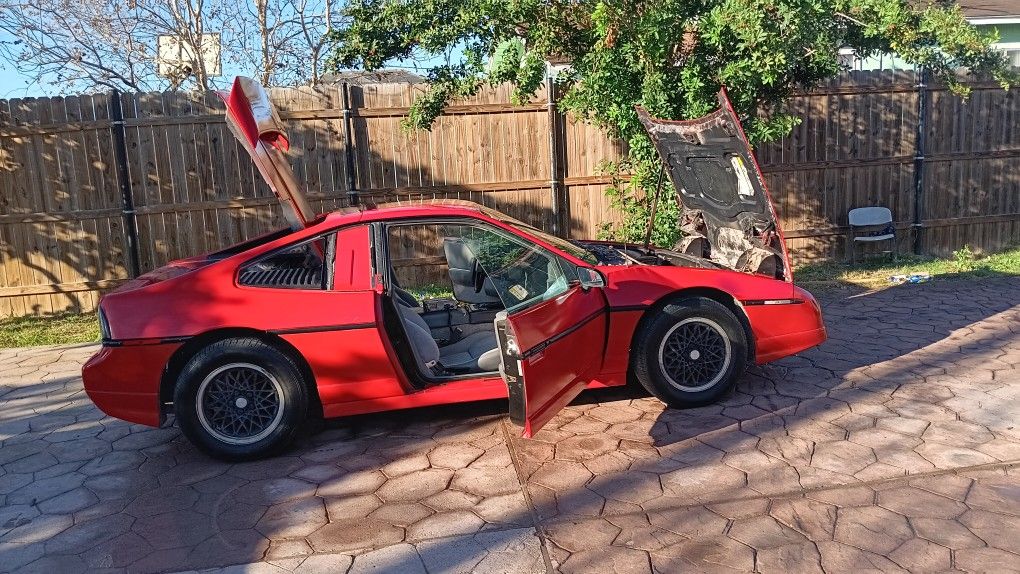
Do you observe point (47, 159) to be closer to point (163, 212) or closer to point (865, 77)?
point (163, 212)

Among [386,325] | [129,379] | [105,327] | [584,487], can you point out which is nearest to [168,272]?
[105,327]

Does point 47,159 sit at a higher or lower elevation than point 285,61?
lower

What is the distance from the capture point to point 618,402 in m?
5.79

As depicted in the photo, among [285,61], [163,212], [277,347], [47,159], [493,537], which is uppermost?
[285,61]

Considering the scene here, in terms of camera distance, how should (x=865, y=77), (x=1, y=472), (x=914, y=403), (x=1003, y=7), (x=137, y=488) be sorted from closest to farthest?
(x=137, y=488)
(x=1, y=472)
(x=914, y=403)
(x=865, y=77)
(x=1003, y=7)

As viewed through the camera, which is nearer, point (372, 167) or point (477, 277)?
point (477, 277)

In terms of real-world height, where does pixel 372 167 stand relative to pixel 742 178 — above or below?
above

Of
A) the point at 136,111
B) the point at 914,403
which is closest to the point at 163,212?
the point at 136,111

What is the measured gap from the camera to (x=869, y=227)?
10.7 metres

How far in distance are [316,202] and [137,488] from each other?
533 cm

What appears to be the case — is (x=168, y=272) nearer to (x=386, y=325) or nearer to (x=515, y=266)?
(x=386, y=325)

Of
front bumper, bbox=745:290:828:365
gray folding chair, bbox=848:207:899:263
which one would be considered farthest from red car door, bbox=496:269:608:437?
gray folding chair, bbox=848:207:899:263

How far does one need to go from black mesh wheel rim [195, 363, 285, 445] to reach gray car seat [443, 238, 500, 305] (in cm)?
187

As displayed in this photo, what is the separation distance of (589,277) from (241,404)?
7.36 feet
